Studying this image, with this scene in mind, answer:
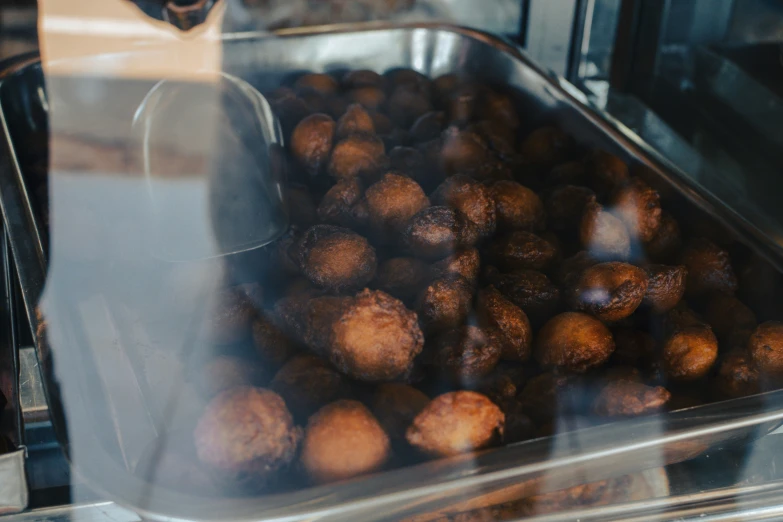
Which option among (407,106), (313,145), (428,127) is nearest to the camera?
(313,145)

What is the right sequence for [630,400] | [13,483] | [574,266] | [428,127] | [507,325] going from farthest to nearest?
[428,127] < [574,266] < [507,325] < [630,400] < [13,483]

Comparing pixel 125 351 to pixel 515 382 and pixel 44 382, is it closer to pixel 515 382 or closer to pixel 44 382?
pixel 44 382

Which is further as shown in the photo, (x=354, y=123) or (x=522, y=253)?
(x=354, y=123)

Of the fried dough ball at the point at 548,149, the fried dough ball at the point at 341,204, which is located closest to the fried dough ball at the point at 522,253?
the fried dough ball at the point at 341,204

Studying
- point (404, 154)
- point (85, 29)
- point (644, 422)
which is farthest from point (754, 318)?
point (85, 29)

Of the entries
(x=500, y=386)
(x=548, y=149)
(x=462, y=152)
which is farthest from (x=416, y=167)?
(x=500, y=386)

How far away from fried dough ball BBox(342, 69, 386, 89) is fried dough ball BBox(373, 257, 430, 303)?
0.71m

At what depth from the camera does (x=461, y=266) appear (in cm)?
100

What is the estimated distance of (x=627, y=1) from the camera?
1.64 metres

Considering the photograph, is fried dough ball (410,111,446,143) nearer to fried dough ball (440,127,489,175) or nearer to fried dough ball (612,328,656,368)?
fried dough ball (440,127,489,175)

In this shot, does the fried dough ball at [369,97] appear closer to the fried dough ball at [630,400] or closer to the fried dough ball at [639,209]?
the fried dough ball at [639,209]

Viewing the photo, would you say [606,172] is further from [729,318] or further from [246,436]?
[246,436]

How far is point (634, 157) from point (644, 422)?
0.64 meters

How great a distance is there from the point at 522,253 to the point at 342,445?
17.6 inches
